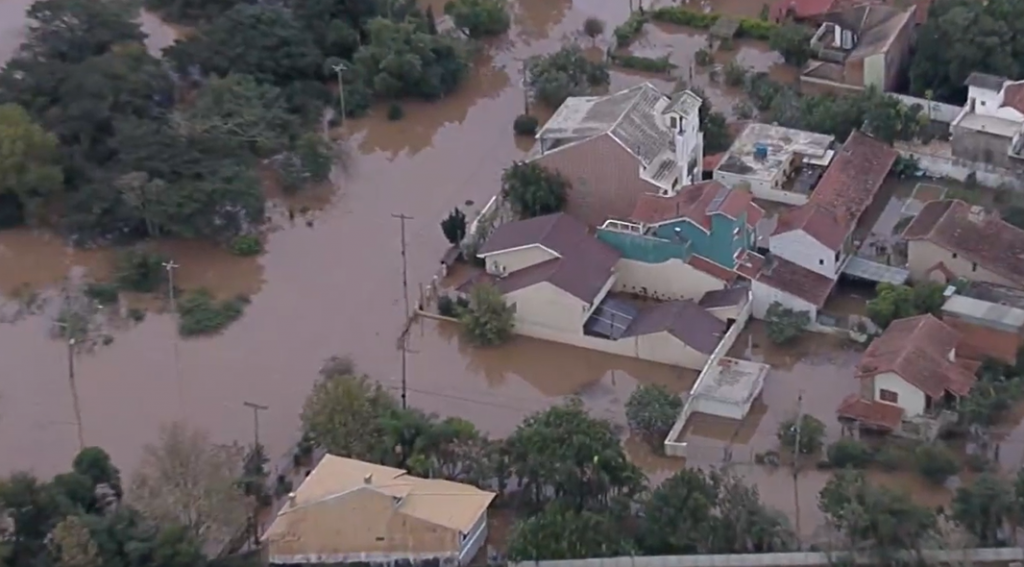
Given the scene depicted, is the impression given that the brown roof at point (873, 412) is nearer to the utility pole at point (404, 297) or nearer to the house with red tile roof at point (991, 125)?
the utility pole at point (404, 297)

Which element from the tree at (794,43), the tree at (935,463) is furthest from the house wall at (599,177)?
the tree at (935,463)

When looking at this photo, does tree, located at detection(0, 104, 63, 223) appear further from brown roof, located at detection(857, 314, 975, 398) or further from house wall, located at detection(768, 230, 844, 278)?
brown roof, located at detection(857, 314, 975, 398)

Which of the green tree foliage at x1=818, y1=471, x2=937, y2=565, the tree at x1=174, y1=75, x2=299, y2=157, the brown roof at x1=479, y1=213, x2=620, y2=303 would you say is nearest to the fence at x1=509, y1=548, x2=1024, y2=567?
the green tree foliage at x1=818, y1=471, x2=937, y2=565

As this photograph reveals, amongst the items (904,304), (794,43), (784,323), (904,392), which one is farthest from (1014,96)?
(904,392)

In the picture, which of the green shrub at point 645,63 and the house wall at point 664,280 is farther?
the green shrub at point 645,63

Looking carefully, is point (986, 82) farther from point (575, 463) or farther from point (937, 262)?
point (575, 463)

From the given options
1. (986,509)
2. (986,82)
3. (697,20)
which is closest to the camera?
(986,509)

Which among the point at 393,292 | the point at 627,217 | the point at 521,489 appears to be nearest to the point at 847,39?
the point at 627,217
